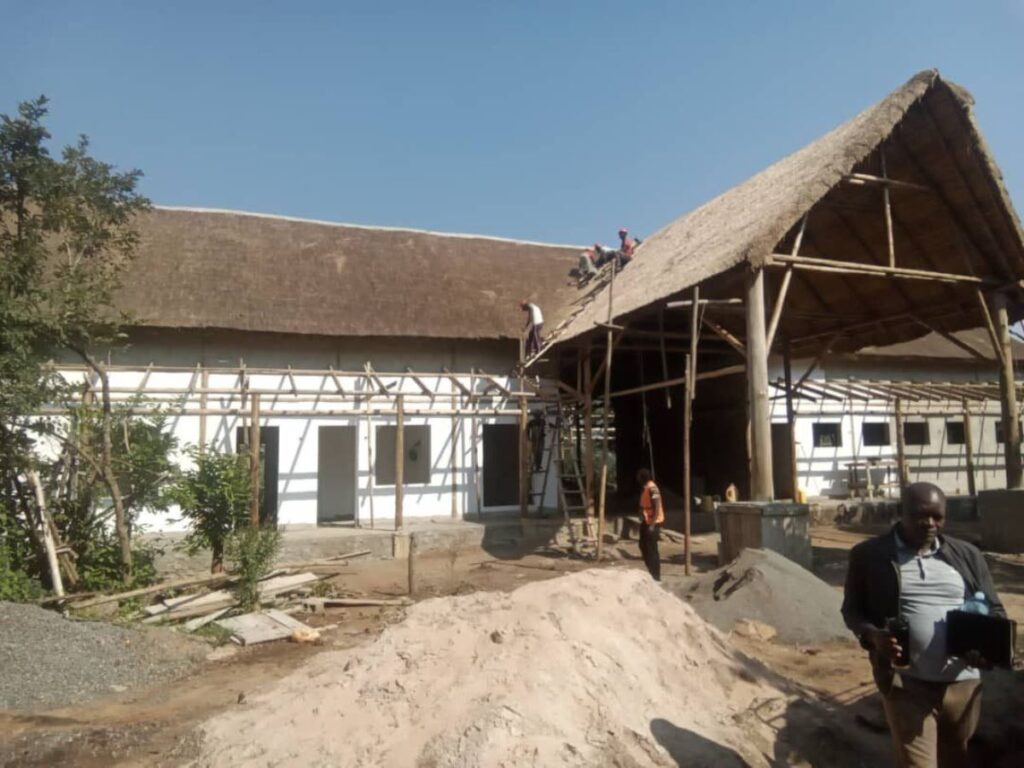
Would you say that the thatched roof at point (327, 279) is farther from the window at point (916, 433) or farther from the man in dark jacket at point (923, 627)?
the man in dark jacket at point (923, 627)

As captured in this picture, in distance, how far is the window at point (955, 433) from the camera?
67.1 ft

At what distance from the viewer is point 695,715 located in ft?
15.2

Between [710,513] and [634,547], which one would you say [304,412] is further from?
[710,513]

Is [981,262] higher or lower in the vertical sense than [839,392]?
higher

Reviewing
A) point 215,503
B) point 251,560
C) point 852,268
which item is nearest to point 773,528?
point 852,268

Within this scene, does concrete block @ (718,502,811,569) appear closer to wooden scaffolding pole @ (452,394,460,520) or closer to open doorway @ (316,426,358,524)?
wooden scaffolding pole @ (452,394,460,520)

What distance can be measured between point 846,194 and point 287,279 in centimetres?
1097

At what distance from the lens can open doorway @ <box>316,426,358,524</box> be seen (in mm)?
16641

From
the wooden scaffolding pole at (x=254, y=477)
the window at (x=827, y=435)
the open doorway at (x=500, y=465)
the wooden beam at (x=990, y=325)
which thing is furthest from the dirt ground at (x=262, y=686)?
the window at (x=827, y=435)

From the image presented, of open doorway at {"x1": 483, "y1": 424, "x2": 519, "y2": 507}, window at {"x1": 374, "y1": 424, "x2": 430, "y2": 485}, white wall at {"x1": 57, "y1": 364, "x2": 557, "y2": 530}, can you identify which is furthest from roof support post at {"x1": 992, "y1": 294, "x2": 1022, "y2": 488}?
window at {"x1": 374, "y1": 424, "x2": 430, "y2": 485}

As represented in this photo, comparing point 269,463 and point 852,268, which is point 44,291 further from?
point 852,268

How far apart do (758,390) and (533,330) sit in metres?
6.79

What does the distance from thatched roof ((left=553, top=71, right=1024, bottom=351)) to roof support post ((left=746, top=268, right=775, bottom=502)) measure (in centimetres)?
42

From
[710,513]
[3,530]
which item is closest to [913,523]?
[3,530]
